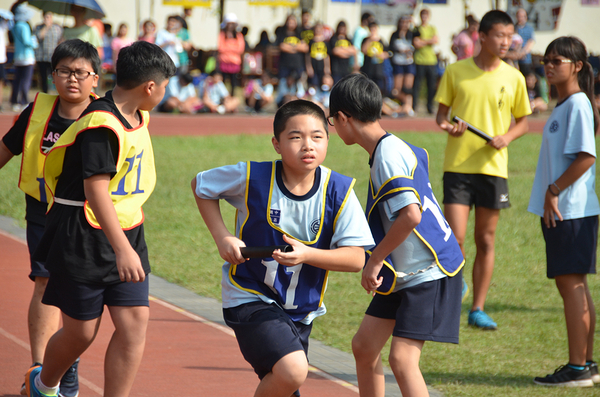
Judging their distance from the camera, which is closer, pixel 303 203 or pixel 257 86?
pixel 303 203

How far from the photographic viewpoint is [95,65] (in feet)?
12.3

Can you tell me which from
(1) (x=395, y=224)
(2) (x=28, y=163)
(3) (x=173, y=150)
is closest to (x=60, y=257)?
(2) (x=28, y=163)

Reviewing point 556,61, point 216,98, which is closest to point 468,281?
point 556,61

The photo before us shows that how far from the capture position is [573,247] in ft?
14.0

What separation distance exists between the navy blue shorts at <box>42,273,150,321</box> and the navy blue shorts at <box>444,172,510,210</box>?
286cm

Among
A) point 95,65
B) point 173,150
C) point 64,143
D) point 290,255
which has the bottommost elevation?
point 173,150

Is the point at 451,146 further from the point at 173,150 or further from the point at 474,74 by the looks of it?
the point at 173,150

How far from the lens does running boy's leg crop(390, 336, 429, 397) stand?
10.5 ft

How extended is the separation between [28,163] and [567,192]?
9.89 feet

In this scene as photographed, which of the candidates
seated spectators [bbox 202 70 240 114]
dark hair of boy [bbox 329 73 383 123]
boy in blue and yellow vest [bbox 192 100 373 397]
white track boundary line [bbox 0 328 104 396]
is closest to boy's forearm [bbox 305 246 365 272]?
boy in blue and yellow vest [bbox 192 100 373 397]

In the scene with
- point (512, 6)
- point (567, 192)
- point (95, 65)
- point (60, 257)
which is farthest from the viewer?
point (512, 6)

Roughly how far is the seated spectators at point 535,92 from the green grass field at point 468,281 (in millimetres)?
9213

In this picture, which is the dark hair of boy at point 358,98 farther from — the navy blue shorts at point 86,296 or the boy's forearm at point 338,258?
the navy blue shorts at point 86,296

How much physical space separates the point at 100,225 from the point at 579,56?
2952mm
